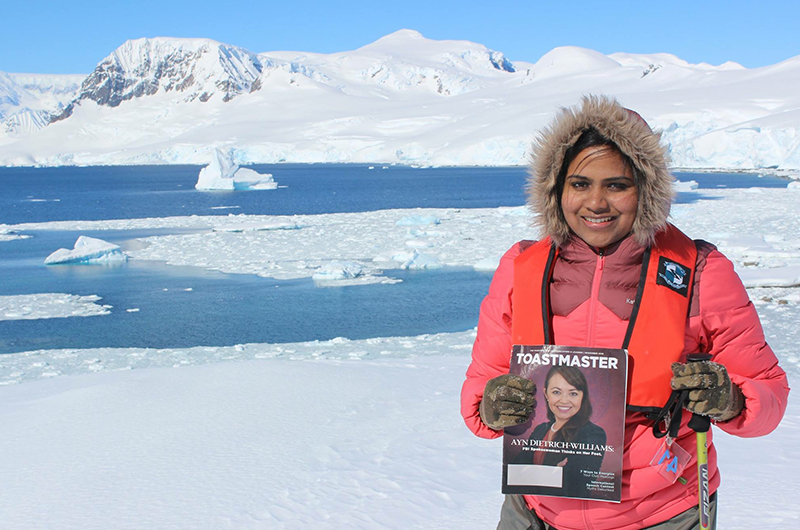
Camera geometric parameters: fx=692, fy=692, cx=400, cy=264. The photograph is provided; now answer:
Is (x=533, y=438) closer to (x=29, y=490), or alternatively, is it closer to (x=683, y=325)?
(x=683, y=325)

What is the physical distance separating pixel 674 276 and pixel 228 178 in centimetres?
4495

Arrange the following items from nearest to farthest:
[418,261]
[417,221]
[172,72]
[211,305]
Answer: [211,305], [418,261], [417,221], [172,72]

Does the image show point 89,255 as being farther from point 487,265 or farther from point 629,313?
point 629,313

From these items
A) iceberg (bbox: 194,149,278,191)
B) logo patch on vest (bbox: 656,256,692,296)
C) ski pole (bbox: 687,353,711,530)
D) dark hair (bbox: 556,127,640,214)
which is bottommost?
ski pole (bbox: 687,353,711,530)

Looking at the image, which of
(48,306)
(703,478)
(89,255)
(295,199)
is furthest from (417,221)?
(703,478)

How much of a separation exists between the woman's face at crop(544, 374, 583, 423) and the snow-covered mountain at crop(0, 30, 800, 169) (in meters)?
24.9

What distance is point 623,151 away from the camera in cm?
135

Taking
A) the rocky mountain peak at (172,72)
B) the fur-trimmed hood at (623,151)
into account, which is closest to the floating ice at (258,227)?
the fur-trimmed hood at (623,151)

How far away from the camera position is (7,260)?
53.9 feet

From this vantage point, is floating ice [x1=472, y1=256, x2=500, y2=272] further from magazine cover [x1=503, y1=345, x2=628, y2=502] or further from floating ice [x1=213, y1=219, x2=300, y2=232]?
magazine cover [x1=503, y1=345, x2=628, y2=502]

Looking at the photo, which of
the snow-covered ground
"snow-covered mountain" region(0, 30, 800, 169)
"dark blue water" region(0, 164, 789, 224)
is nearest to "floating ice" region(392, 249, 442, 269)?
the snow-covered ground

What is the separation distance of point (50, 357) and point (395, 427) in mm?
5415

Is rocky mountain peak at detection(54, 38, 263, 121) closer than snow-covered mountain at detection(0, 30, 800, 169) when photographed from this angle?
No

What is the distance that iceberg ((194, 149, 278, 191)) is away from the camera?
1725 inches
